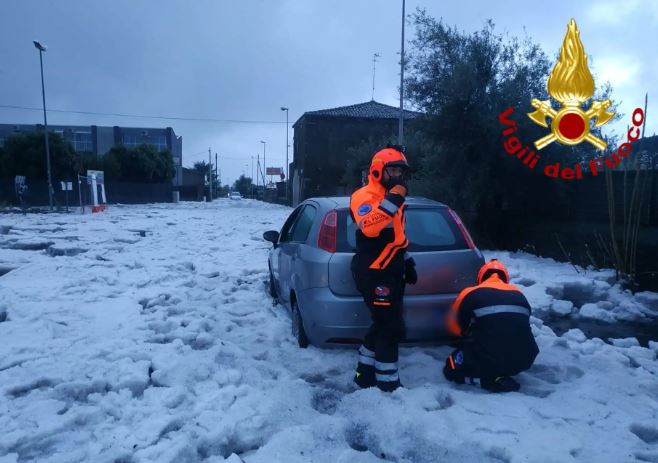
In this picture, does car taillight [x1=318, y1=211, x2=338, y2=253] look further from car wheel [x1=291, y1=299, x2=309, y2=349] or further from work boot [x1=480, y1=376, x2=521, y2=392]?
work boot [x1=480, y1=376, x2=521, y2=392]

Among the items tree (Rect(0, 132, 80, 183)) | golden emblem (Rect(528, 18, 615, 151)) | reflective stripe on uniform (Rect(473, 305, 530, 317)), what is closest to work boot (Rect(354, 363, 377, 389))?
reflective stripe on uniform (Rect(473, 305, 530, 317))

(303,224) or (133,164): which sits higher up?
(133,164)

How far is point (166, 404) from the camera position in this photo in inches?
143

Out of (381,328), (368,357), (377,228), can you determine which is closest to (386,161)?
(377,228)

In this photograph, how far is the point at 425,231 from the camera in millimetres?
4566

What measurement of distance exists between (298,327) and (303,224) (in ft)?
4.03

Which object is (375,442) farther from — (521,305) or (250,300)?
(250,300)

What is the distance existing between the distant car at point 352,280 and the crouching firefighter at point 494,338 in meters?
0.30

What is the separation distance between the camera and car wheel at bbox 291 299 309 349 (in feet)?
15.7

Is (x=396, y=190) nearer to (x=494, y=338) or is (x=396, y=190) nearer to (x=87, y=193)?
(x=494, y=338)

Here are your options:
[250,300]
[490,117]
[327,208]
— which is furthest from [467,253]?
[490,117]

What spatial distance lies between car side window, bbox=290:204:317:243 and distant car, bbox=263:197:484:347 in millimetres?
311

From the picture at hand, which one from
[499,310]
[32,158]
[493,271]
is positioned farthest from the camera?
[32,158]

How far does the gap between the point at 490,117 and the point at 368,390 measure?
806 cm
